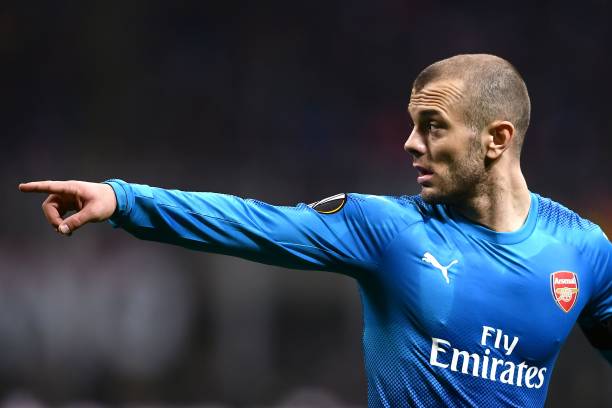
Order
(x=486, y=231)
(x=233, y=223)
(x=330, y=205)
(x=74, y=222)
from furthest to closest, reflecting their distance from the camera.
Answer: (x=486, y=231)
(x=330, y=205)
(x=233, y=223)
(x=74, y=222)

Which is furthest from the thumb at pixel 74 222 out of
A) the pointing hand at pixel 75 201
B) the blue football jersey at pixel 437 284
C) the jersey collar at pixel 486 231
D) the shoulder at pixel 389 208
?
the jersey collar at pixel 486 231

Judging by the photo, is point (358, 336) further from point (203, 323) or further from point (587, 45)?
point (587, 45)

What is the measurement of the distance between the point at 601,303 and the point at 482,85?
0.81 m

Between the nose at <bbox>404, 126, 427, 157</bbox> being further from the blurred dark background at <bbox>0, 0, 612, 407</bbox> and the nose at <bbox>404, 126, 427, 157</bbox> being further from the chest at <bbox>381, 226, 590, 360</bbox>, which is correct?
the blurred dark background at <bbox>0, 0, 612, 407</bbox>

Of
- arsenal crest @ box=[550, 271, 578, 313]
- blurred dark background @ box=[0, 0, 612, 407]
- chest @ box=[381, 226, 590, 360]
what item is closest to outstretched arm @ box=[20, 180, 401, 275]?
chest @ box=[381, 226, 590, 360]

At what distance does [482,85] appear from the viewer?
7.91 ft

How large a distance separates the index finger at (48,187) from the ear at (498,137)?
1173 mm

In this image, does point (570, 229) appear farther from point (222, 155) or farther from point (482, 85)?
point (222, 155)

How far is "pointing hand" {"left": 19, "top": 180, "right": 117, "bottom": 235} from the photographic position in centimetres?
193

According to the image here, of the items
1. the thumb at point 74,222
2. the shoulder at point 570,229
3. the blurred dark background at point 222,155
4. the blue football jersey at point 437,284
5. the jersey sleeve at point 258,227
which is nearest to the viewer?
the thumb at point 74,222

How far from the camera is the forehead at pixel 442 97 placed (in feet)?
7.79

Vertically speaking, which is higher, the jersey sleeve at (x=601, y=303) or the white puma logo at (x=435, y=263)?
the white puma logo at (x=435, y=263)

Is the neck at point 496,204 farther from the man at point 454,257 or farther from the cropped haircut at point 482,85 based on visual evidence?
the cropped haircut at point 482,85

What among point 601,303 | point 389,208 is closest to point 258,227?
point 389,208
